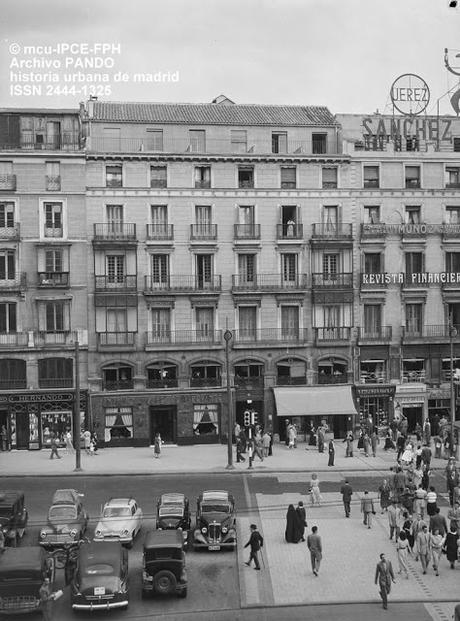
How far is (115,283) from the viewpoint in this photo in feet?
185

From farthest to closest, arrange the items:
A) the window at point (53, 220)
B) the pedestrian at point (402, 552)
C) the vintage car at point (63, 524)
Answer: the window at point (53, 220), the vintage car at point (63, 524), the pedestrian at point (402, 552)

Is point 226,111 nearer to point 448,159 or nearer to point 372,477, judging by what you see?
point 448,159

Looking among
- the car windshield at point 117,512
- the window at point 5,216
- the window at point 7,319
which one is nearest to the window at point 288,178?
the window at point 5,216

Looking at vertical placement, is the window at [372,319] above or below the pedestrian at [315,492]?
above

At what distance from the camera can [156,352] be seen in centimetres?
5666

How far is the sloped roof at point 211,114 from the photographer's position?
6040 cm

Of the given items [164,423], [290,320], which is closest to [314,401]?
[290,320]

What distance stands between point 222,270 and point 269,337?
221 inches

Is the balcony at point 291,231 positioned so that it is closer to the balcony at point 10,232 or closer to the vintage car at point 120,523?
the balcony at point 10,232

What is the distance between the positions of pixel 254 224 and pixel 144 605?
1427 inches

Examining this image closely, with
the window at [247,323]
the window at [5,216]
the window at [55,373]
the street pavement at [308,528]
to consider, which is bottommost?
the street pavement at [308,528]

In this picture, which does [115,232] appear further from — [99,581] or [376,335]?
[99,581]

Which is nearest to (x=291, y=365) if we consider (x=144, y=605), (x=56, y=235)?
(x=56, y=235)

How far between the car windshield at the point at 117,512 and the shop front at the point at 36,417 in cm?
2381
